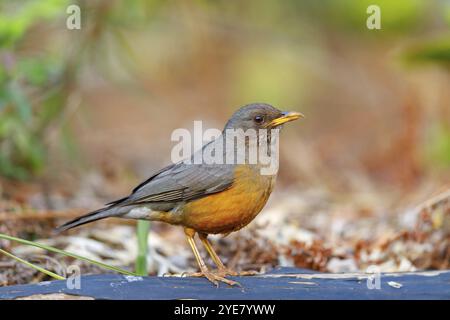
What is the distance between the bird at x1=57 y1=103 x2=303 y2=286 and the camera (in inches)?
198

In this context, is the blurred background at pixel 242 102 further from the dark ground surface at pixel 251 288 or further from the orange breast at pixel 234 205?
the dark ground surface at pixel 251 288

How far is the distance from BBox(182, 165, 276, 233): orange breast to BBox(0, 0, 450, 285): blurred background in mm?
775

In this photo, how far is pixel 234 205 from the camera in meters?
5.03

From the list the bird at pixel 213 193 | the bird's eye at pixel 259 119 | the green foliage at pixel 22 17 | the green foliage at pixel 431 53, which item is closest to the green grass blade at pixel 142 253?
the bird at pixel 213 193

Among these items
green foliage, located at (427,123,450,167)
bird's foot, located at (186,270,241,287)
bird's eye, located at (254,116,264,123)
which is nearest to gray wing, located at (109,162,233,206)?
bird's eye, located at (254,116,264,123)

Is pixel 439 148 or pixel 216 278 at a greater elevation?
pixel 439 148

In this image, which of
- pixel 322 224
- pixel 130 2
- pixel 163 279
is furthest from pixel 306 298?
pixel 130 2

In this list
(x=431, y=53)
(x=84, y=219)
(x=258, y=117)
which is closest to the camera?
(x=84, y=219)

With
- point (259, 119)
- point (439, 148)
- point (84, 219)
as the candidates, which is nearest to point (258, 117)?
point (259, 119)

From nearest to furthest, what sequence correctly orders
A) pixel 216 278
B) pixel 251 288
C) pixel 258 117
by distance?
1. pixel 251 288
2. pixel 216 278
3. pixel 258 117

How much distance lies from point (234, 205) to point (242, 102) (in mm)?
8127

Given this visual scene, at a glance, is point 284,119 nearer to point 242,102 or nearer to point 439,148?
point 439,148

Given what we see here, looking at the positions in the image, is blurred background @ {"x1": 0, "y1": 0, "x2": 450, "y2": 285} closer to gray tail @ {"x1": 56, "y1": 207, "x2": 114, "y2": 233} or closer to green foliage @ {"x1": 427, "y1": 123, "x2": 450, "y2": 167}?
green foliage @ {"x1": 427, "y1": 123, "x2": 450, "y2": 167}

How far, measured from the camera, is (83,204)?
24.9ft
